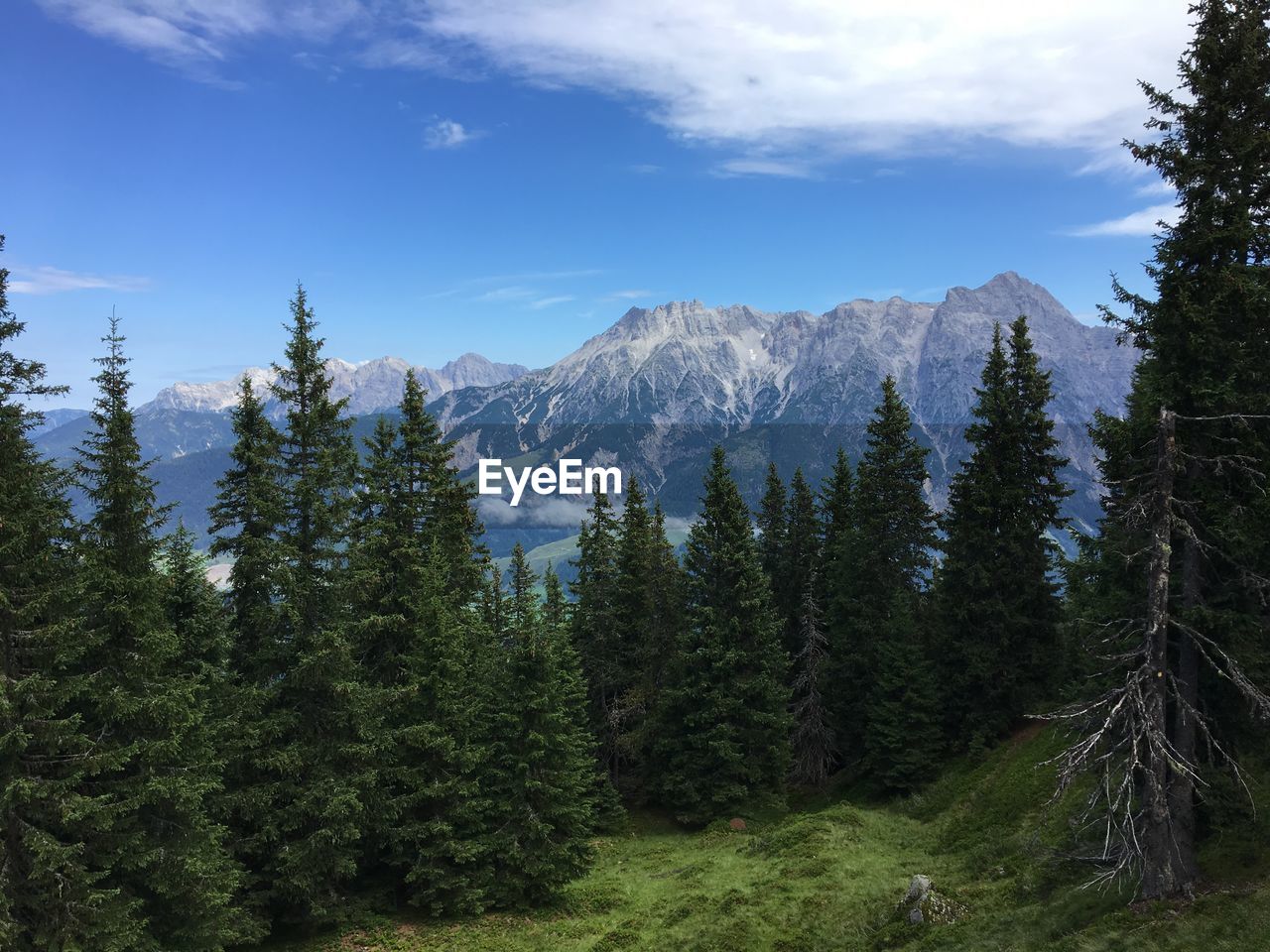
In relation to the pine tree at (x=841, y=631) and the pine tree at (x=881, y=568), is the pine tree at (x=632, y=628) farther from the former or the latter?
the pine tree at (x=881, y=568)

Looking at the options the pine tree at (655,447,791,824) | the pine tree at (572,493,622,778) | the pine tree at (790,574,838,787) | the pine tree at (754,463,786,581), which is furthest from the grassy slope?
the pine tree at (754,463,786,581)

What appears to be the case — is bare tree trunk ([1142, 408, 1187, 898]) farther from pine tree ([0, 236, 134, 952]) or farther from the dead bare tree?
pine tree ([0, 236, 134, 952])

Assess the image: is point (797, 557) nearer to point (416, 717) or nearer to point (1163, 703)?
point (416, 717)

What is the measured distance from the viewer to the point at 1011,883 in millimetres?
22516

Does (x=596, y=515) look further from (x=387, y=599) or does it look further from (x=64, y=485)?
(x=64, y=485)

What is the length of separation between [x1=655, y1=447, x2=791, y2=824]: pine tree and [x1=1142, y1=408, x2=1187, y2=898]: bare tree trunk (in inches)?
1018

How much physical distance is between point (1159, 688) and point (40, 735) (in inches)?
995

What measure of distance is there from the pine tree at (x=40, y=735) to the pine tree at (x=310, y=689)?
641cm

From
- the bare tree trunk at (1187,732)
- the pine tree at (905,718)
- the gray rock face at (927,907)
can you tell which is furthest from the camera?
the pine tree at (905,718)

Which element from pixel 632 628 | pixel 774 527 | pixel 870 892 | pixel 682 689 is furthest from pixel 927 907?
pixel 774 527

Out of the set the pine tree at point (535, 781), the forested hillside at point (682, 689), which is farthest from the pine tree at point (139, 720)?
the pine tree at point (535, 781)

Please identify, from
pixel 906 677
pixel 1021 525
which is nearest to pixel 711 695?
pixel 906 677

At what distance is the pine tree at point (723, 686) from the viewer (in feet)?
137

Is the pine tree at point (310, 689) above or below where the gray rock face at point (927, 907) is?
above
